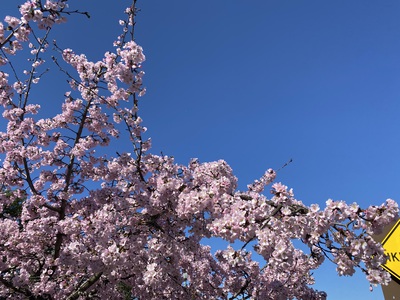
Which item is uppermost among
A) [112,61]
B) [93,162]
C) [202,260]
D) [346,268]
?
[112,61]

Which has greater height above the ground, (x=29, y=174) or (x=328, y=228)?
(x=29, y=174)

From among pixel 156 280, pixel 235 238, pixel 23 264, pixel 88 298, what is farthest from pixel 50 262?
pixel 235 238

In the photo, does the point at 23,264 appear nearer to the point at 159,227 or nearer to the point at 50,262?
the point at 50,262

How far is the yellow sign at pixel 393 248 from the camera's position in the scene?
204 inches

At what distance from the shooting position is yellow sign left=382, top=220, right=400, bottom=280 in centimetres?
517

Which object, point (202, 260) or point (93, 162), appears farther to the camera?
point (202, 260)

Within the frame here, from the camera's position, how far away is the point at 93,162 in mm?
9578

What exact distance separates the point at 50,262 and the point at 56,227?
112 centimetres

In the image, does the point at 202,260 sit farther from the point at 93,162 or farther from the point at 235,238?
the point at 235,238

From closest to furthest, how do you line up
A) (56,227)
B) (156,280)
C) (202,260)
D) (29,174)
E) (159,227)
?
(156,280) → (159,227) → (56,227) → (29,174) → (202,260)

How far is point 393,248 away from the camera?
5281 mm

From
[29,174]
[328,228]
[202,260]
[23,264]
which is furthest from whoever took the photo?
[202,260]

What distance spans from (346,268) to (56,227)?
6055 millimetres

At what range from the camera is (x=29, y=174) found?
30.2 ft
